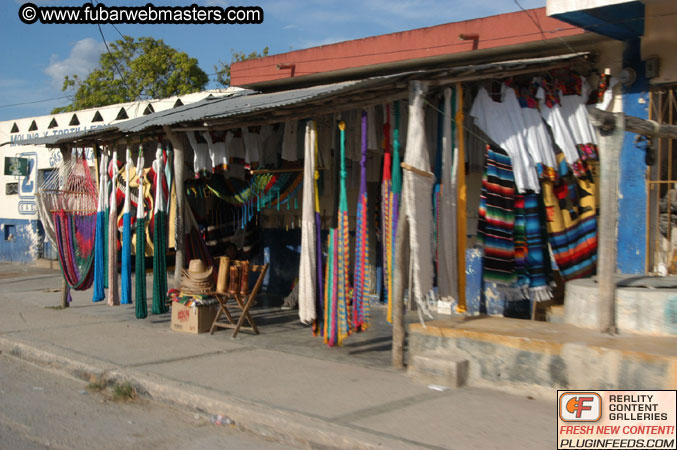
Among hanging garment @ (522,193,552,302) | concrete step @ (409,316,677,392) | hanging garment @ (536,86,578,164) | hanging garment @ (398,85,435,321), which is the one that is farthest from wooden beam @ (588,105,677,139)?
concrete step @ (409,316,677,392)

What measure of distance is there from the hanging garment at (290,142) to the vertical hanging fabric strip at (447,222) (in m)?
2.55

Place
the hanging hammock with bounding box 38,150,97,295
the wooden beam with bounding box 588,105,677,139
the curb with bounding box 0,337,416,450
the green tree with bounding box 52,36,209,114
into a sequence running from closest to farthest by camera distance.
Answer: the curb with bounding box 0,337,416,450
the wooden beam with bounding box 588,105,677,139
the hanging hammock with bounding box 38,150,97,295
the green tree with bounding box 52,36,209,114

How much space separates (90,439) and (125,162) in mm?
6117

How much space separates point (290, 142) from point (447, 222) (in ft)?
9.32

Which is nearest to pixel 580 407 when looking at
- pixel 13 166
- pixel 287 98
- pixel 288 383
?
pixel 288 383

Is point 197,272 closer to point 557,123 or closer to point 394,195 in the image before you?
point 394,195

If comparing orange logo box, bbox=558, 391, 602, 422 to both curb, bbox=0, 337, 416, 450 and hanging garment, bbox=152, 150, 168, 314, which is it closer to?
curb, bbox=0, 337, 416, 450

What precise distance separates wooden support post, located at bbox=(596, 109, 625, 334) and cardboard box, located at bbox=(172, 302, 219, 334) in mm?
5261

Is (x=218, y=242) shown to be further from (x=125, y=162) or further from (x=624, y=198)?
(x=624, y=198)

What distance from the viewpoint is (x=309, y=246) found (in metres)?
7.18

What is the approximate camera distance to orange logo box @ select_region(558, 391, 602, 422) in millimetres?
4566

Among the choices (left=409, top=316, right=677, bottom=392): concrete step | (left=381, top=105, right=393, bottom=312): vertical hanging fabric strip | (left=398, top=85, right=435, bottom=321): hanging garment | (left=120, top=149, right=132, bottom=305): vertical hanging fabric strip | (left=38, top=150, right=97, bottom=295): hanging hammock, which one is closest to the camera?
(left=409, top=316, right=677, bottom=392): concrete step

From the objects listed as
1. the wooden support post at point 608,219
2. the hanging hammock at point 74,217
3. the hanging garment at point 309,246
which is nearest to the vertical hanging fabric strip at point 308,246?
the hanging garment at point 309,246

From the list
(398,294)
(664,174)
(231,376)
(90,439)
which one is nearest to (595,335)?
(398,294)
